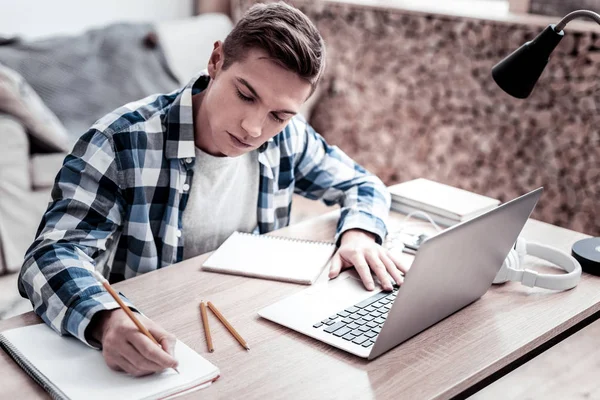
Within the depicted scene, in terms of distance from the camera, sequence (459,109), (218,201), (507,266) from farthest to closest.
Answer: (459,109) → (218,201) → (507,266)

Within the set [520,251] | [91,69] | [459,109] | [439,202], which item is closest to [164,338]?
→ [520,251]

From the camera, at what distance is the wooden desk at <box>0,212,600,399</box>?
36.2 inches

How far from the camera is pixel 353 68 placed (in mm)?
3520

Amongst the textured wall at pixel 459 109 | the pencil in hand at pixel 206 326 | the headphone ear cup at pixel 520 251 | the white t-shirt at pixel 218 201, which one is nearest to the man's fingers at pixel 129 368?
the pencil in hand at pixel 206 326

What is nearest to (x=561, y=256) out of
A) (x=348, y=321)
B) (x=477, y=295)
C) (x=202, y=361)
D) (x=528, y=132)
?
(x=477, y=295)

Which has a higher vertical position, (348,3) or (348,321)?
(348,3)

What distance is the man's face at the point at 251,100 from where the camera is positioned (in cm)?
124

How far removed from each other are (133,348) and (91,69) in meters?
2.70

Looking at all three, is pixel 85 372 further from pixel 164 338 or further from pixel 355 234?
pixel 355 234

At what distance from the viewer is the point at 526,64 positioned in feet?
4.30

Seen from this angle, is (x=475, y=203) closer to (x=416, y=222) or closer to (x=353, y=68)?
(x=416, y=222)

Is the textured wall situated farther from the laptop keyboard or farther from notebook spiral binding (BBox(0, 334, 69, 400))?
notebook spiral binding (BBox(0, 334, 69, 400))

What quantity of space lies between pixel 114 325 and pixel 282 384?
0.81 ft

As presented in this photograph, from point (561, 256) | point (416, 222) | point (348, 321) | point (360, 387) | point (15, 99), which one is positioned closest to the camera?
point (360, 387)
